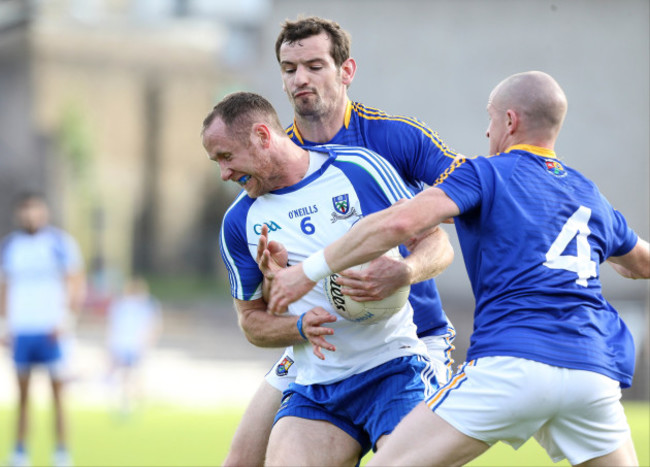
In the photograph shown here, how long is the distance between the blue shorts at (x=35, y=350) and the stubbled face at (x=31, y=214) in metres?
1.22

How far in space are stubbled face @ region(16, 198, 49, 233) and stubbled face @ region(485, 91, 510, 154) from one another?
7866 millimetres

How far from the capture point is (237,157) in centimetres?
439

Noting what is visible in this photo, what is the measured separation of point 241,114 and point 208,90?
43.0m

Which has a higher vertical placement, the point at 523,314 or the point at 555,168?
the point at 555,168

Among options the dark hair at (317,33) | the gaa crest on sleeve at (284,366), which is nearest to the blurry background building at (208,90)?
the gaa crest on sleeve at (284,366)

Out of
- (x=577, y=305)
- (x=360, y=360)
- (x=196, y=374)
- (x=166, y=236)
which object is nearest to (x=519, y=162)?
(x=577, y=305)

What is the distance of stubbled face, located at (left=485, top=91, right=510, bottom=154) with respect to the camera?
404 centimetres

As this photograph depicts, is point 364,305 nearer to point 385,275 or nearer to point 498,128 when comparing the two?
point 385,275

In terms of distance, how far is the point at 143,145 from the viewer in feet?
154

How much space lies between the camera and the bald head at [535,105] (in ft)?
13.0

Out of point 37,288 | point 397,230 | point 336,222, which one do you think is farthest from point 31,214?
point 397,230

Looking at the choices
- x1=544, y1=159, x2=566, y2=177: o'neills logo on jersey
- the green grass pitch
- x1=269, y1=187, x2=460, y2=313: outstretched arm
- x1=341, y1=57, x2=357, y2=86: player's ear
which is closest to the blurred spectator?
the green grass pitch

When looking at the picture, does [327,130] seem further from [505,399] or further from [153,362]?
[153,362]

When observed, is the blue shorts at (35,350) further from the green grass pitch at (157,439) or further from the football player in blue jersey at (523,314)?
the football player in blue jersey at (523,314)
